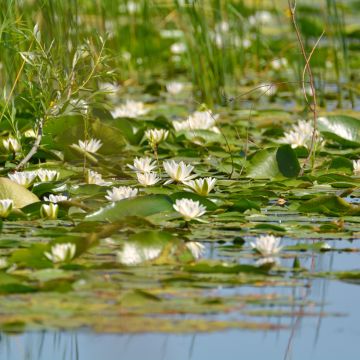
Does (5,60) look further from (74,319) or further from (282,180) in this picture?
(74,319)

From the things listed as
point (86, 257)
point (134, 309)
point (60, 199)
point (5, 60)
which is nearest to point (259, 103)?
point (5, 60)

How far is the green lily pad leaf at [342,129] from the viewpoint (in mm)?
4586

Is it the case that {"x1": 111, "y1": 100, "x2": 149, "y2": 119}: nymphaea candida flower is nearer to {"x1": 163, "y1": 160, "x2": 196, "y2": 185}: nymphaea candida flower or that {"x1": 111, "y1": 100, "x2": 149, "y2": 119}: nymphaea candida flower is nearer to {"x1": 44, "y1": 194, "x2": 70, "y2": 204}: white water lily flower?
{"x1": 163, "y1": 160, "x2": 196, "y2": 185}: nymphaea candida flower

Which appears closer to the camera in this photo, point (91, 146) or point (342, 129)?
point (91, 146)

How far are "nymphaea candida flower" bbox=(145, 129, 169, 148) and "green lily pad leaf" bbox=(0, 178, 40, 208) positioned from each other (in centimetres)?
87

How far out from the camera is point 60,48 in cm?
396

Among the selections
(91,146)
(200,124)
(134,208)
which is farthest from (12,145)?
(200,124)

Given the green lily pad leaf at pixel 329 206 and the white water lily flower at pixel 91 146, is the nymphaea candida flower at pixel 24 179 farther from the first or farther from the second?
the green lily pad leaf at pixel 329 206

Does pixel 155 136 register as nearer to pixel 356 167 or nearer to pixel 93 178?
pixel 93 178

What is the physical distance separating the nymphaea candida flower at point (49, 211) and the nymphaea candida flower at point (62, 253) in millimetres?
518

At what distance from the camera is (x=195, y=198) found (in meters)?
3.28

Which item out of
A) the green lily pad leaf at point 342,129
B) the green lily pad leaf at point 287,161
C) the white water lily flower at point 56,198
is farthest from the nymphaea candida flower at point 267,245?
the green lily pad leaf at point 342,129

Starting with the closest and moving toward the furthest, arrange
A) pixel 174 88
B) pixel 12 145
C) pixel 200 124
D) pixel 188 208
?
pixel 188 208 < pixel 12 145 < pixel 200 124 < pixel 174 88

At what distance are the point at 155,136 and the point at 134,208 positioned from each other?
1117 millimetres
